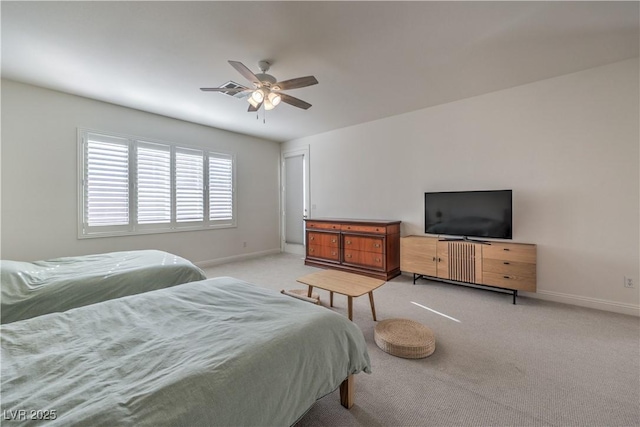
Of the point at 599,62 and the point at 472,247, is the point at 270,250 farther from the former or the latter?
the point at 599,62

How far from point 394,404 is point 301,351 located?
0.88 metres

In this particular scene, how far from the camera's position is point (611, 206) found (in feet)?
9.59

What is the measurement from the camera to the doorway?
20.0 feet

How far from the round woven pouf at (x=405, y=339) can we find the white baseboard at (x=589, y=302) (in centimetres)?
214

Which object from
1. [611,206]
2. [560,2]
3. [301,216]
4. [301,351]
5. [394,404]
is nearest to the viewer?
[301,351]

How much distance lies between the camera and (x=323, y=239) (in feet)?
16.4

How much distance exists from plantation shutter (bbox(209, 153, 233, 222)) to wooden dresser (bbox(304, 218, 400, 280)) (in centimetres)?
177

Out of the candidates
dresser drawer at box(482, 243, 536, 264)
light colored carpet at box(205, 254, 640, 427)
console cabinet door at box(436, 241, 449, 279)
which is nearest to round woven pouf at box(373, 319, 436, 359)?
light colored carpet at box(205, 254, 640, 427)

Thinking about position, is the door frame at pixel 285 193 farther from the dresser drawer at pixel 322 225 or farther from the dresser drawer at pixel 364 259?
the dresser drawer at pixel 364 259

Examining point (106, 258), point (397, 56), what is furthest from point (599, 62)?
point (106, 258)

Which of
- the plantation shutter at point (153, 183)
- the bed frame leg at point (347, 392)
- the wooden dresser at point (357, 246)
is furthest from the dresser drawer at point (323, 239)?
the bed frame leg at point (347, 392)

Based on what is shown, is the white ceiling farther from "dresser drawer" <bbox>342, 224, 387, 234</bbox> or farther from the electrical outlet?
the electrical outlet

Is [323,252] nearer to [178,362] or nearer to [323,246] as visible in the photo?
[323,246]

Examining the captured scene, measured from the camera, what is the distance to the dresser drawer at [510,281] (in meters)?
3.06
